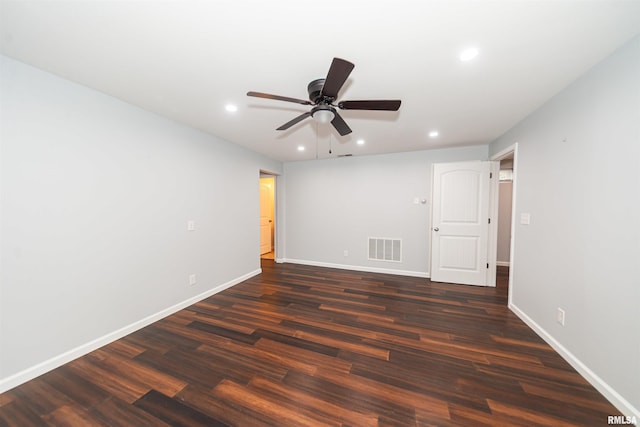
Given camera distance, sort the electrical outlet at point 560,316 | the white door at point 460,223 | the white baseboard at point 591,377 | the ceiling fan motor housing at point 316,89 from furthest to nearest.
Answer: the white door at point 460,223
the electrical outlet at point 560,316
the ceiling fan motor housing at point 316,89
the white baseboard at point 591,377

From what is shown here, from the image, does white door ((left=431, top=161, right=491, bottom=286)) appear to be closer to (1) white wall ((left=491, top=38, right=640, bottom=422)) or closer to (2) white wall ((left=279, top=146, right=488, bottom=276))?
(2) white wall ((left=279, top=146, right=488, bottom=276))

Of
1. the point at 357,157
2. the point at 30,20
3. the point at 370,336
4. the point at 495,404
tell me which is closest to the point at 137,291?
the point at 30,20

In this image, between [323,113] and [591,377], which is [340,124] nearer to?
[323,113]

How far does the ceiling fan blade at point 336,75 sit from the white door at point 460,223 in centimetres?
294

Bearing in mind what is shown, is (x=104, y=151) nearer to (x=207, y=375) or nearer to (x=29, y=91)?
(x=29, y=91)

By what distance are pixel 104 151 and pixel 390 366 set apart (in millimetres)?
3253

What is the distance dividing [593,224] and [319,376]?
2.39 meters

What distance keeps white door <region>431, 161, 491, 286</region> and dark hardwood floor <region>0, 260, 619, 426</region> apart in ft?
3.47

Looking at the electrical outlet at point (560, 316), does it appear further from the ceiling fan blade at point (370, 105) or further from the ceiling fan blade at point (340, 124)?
the ceiling fan blade at point (340, 124)

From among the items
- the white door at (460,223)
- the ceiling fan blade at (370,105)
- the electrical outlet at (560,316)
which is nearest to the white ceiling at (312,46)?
the ceiling fan blade at (370,105)

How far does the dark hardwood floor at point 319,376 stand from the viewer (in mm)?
1401

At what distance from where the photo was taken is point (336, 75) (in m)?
1.42

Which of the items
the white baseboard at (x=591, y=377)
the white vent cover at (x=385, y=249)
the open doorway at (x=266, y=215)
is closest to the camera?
the white baseboard at (x=591, y=377)

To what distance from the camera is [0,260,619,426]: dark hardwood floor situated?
1.40 meters
